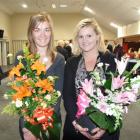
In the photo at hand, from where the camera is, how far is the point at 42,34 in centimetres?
208

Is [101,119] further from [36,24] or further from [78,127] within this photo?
[36,24]

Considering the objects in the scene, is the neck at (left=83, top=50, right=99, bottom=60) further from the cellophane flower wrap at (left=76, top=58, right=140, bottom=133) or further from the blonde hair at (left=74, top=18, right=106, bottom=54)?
the cellophane flower wrap at (left=76, top=58, right=140, bottom=133)

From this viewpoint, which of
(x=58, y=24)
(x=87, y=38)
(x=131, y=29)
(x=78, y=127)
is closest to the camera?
Answer: (x=78, y=127)

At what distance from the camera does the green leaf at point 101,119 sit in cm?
166

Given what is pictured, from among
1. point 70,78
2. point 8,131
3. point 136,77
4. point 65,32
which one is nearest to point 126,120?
point 8,131

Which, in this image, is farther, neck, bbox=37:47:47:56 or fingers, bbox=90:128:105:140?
neck, bbox=37:47:47:56

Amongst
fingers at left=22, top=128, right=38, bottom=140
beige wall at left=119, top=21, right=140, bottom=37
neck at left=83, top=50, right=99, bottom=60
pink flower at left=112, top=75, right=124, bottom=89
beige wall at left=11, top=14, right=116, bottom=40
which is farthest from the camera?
A: beige wall at left=11, top=14, right=116, bottom=40

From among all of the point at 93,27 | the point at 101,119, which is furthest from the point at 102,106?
the point at 93,27

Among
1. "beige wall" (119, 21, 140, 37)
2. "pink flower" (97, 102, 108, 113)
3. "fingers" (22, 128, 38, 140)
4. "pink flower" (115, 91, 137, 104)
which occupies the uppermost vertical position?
"beige wall" (119, 21, 140, 37)

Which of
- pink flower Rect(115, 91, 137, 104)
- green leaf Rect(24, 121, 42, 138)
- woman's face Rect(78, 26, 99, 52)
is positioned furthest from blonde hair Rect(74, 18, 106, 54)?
green leaf Rect(24, 121, 42, 138)

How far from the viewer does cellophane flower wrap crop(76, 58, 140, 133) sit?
163 cm

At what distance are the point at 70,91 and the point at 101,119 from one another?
497 millimetres

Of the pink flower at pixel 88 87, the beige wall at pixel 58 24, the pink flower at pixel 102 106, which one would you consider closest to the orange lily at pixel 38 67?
the pink flower at pixel 88 87

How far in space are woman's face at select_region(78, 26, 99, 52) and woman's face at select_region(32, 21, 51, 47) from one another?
0.74 feet
